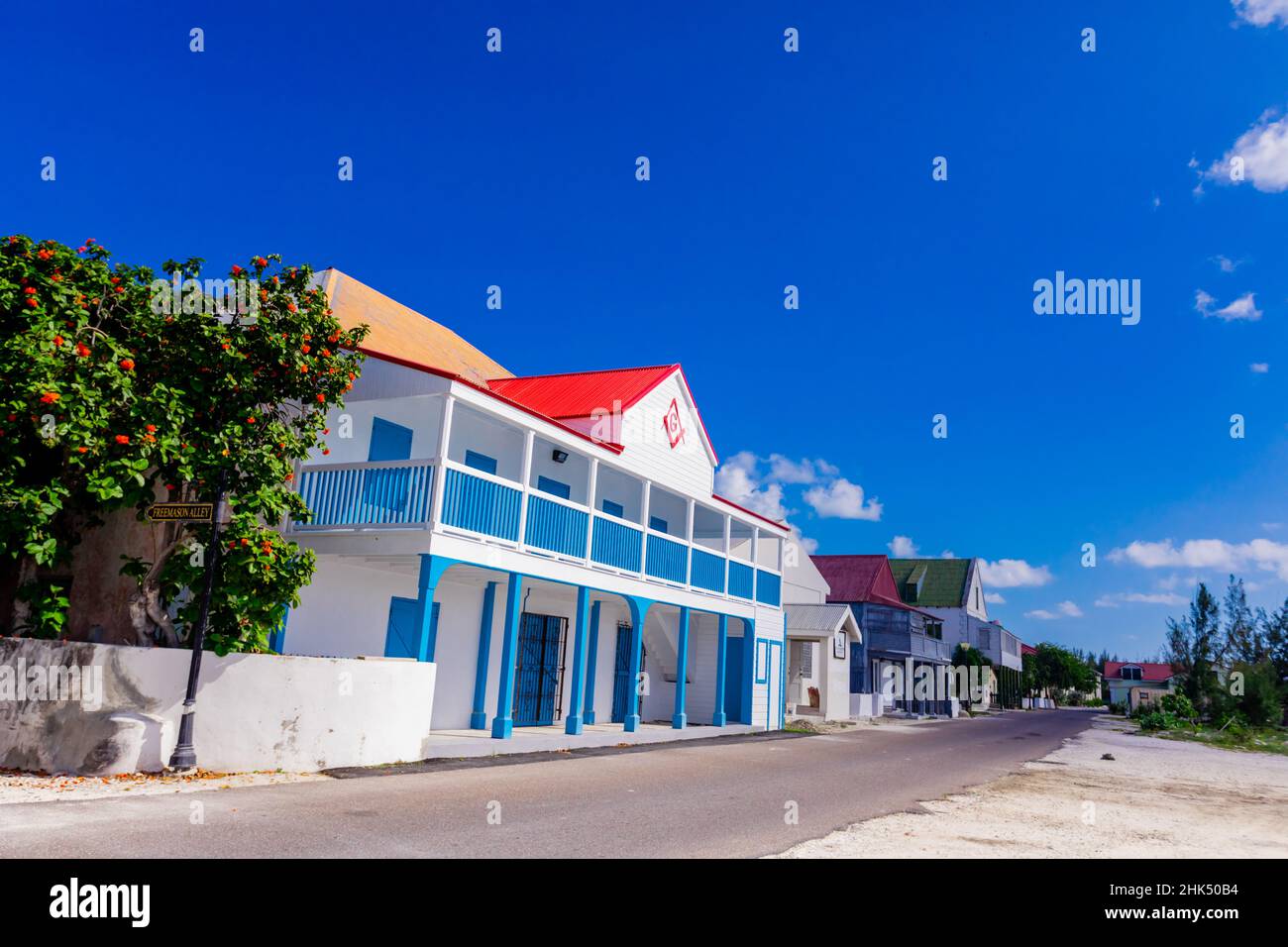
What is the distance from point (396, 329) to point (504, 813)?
523 inches

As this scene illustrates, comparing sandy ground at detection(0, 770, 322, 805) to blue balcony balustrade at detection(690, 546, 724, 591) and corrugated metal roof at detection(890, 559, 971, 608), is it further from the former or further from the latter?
corrugated metal roof at detection(890, 559, 971, 608)

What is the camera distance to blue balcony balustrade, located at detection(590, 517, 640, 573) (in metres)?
17.8

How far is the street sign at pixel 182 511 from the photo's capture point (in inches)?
411

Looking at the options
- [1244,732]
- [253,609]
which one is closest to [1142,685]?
[1244,732]

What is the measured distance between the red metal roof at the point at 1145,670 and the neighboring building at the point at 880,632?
274 ft

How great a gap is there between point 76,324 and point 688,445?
14.4 metres

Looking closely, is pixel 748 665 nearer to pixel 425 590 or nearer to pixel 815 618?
pixel 815 618

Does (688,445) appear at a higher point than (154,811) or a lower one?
higher

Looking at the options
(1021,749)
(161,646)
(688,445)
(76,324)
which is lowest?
(1021,749)

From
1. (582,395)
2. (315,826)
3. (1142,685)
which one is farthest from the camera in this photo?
(1142,685)

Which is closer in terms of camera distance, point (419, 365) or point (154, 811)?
point (154, 811)
